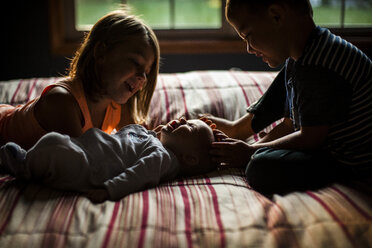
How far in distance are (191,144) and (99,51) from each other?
503 millimetres

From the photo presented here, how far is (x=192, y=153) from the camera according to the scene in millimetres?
1357

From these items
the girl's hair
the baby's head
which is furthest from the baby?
the girl's hair

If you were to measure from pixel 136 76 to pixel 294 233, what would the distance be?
0.83 metres

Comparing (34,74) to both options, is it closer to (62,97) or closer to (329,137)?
(62,97)

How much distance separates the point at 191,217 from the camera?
0.97m

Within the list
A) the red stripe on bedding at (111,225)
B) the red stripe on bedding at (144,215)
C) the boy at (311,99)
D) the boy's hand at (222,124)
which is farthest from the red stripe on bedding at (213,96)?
the red stripe on bedding at (111,225)

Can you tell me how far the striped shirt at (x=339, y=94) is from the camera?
1.12m

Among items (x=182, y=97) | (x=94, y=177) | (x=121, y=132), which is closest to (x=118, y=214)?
Answer: (x=94, y=177)

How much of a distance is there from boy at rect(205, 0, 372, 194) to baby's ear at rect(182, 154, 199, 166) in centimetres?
19

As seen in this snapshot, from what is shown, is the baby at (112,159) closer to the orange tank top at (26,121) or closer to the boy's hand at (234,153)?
the boy's hand at (234,153)

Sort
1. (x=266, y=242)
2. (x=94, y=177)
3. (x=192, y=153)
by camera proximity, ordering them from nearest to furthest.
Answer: (x=266, y=242), (x=94, y=177), (x=192, y=153)

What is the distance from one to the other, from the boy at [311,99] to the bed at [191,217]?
0.07 metres

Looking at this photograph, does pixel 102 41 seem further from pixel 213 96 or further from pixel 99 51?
pixel 213 96

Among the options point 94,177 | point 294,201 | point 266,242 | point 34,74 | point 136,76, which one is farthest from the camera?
point 34,74
